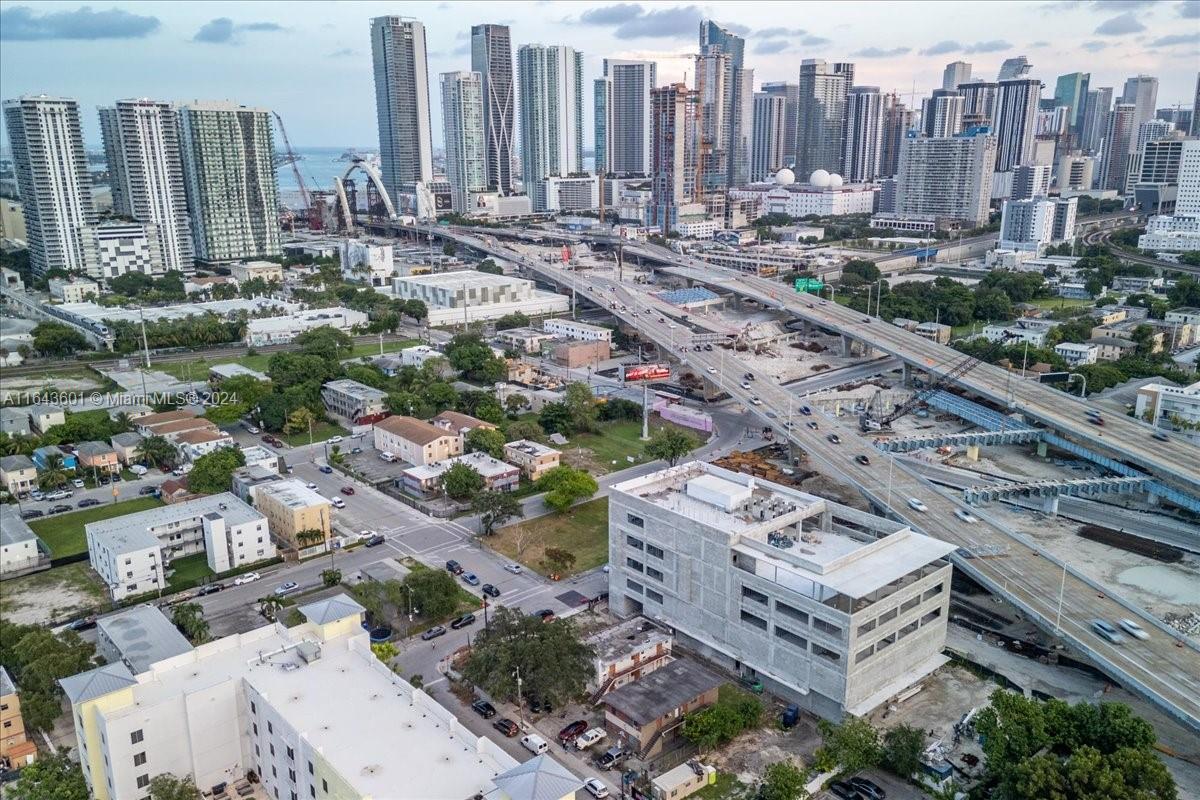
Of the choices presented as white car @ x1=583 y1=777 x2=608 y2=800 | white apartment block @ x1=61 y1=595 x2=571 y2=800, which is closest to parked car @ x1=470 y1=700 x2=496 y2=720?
white car @ x1=583 y1=777 x2=608 y2=800

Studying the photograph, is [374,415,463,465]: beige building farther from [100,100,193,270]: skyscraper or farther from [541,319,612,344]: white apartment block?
[100,100,193,270]: skyscraper

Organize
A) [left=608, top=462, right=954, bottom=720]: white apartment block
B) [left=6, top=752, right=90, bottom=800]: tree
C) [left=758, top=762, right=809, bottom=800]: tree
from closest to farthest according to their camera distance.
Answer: [left=6, top=752, right=90, bottom=800]: tree < [left=758, top=762, right=809, bottom=800]: tree < [left=608, top=462, right=954, bottom=720]: white apartment block

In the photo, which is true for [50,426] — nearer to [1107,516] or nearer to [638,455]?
[638,455]

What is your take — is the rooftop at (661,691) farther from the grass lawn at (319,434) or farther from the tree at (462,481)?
the grass lawn at (319,434)

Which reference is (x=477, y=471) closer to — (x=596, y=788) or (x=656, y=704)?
(x=656, y=704)

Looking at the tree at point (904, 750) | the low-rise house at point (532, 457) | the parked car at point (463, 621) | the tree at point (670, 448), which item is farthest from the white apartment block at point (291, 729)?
the tree at point (670, 448)
